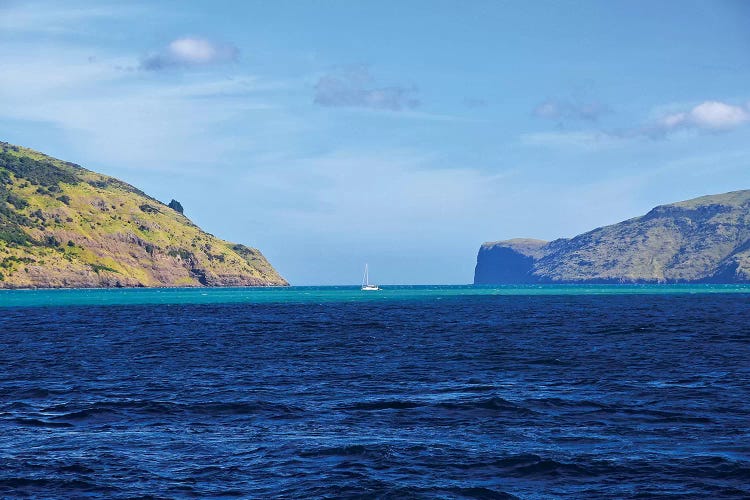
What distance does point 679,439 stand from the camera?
107 feet

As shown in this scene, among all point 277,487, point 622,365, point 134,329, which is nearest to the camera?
point 277,487

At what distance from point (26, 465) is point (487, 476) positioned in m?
15.9

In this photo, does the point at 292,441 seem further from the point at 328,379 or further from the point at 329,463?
the point at 328,379

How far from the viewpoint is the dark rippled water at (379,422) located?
26.7 meters

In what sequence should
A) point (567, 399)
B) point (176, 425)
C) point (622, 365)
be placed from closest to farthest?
point (176, 425)
point (567, 399)
point (622, 365)

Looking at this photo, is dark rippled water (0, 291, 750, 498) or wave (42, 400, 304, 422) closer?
dark rippled water (0, 291, 750, 498)

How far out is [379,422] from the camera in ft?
120

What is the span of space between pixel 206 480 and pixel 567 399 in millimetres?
22174

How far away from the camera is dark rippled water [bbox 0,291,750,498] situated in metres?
26.7

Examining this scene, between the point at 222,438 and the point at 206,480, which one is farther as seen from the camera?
the point at 222,438

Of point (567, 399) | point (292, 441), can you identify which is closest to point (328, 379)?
point (567, 399)

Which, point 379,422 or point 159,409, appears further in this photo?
point 159,409

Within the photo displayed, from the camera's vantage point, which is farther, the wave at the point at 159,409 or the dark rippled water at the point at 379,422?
the wave at the point at 159,409

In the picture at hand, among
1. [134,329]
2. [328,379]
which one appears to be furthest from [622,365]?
[134,329]
